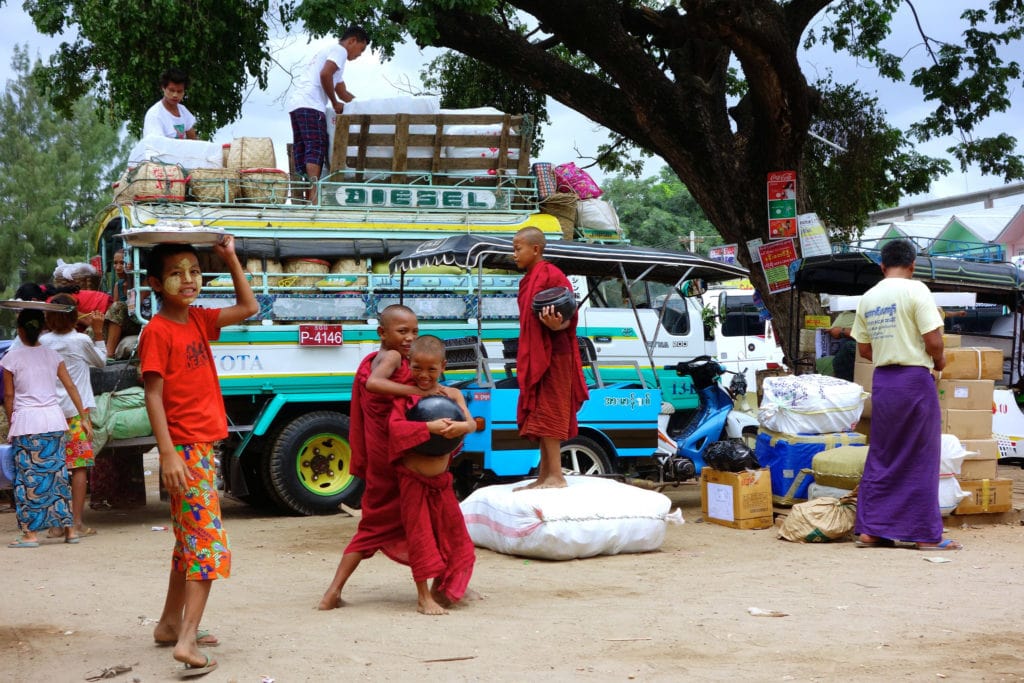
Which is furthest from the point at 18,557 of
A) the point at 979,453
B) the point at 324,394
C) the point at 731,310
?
the point at 731,310

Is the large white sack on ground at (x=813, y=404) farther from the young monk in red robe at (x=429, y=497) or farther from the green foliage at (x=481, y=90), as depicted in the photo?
the green foliage at (x=481, y=90)

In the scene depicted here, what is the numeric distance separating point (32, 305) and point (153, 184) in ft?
7.37

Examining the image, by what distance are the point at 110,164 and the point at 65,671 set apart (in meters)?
41.0

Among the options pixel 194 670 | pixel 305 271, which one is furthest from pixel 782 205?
pixel 194 670

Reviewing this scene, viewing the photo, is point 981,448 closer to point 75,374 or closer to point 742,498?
point 742,498

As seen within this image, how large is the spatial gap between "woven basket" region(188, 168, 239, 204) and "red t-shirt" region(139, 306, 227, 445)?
19.2 feet

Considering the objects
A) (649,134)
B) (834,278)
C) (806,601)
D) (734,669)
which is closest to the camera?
(734,669)

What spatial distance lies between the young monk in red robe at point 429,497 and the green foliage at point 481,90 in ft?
36.6

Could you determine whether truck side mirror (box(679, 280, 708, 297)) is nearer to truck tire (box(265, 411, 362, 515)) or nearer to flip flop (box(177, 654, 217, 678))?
truck tire (box(265, 411, 362, 515))

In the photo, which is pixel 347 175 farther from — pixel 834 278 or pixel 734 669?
pixel 734 669

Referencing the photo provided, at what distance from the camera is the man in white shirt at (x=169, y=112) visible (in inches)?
434

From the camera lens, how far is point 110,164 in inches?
1686

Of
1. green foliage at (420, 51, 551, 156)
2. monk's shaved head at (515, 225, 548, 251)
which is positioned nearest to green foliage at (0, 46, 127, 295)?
→ green foliage at (420, 51, 551, 156)

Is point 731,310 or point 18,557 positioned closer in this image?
point 18,557
